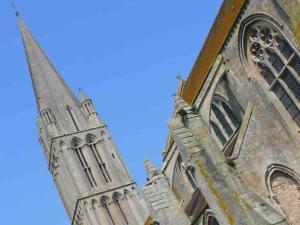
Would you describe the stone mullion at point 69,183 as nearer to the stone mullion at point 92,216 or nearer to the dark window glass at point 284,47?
the stone mullion at point 92,216

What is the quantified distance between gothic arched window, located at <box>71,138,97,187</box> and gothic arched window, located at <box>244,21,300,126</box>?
30.7 meters

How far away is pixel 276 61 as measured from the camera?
20.7m

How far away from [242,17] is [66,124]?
33317 millimetres

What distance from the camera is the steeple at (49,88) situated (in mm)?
53281

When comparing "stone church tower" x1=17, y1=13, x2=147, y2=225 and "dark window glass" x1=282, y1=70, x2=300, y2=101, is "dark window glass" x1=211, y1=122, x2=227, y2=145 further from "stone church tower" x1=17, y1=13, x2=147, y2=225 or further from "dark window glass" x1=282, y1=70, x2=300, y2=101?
"stone church tower" x1=17, y1=13, x2=147, y2=225

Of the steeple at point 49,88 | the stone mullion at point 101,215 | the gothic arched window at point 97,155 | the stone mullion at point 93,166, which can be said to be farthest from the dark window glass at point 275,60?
the steeple at point 49,88

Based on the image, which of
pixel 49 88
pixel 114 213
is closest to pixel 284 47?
pixel 114 213

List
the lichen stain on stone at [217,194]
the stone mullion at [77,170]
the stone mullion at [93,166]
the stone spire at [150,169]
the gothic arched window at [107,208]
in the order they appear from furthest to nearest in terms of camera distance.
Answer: the stone mullion at [93,166] < the stone mullion at [77,170] < the gothic arched window at [107,208] < the stone spire at [150,169] < the lichen stain on stone at [217,194]

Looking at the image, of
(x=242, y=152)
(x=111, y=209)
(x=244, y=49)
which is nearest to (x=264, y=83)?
(x=244, y=49)

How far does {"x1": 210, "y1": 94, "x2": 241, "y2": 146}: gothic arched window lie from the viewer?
80.5 feet

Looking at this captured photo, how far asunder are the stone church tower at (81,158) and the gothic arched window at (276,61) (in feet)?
96.6

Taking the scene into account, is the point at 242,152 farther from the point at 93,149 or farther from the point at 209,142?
the point at 93,149

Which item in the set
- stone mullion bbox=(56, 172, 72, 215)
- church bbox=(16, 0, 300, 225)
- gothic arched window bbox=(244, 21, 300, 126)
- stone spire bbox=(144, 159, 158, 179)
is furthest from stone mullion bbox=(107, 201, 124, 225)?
gothic arched window bbox=(244, 21, 300, 126)

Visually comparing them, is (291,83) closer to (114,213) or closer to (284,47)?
(284,47)
